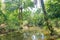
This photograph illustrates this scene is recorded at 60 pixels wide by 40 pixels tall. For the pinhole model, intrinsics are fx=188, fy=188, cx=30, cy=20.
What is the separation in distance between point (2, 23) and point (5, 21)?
667 millimetres

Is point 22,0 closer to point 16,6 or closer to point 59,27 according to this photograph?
point 16,6

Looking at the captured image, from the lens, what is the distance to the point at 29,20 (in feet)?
110

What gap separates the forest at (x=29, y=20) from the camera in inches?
748

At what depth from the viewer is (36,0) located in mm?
42062

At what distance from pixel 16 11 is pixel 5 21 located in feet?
23.7

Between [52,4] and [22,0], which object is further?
[22,0]

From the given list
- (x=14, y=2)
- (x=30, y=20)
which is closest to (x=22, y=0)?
(x=14, y=2)

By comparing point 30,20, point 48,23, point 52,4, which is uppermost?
point 52,4

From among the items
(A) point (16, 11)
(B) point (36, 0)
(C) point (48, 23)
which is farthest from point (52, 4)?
(B) point (36, 0)

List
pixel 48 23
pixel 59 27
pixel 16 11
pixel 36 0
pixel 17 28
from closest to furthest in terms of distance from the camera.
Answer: pixel 48 23 < pixel 59 27 < pixel 17 28 < pixel 16 11 < pixel 36 0

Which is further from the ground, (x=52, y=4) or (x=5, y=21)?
(x=52, y=4)

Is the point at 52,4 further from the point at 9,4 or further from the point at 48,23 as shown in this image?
the point at 9,4

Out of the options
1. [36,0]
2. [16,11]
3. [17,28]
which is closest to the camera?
[17,28]

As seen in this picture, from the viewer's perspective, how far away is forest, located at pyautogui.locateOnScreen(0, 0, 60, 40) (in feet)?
62.3
